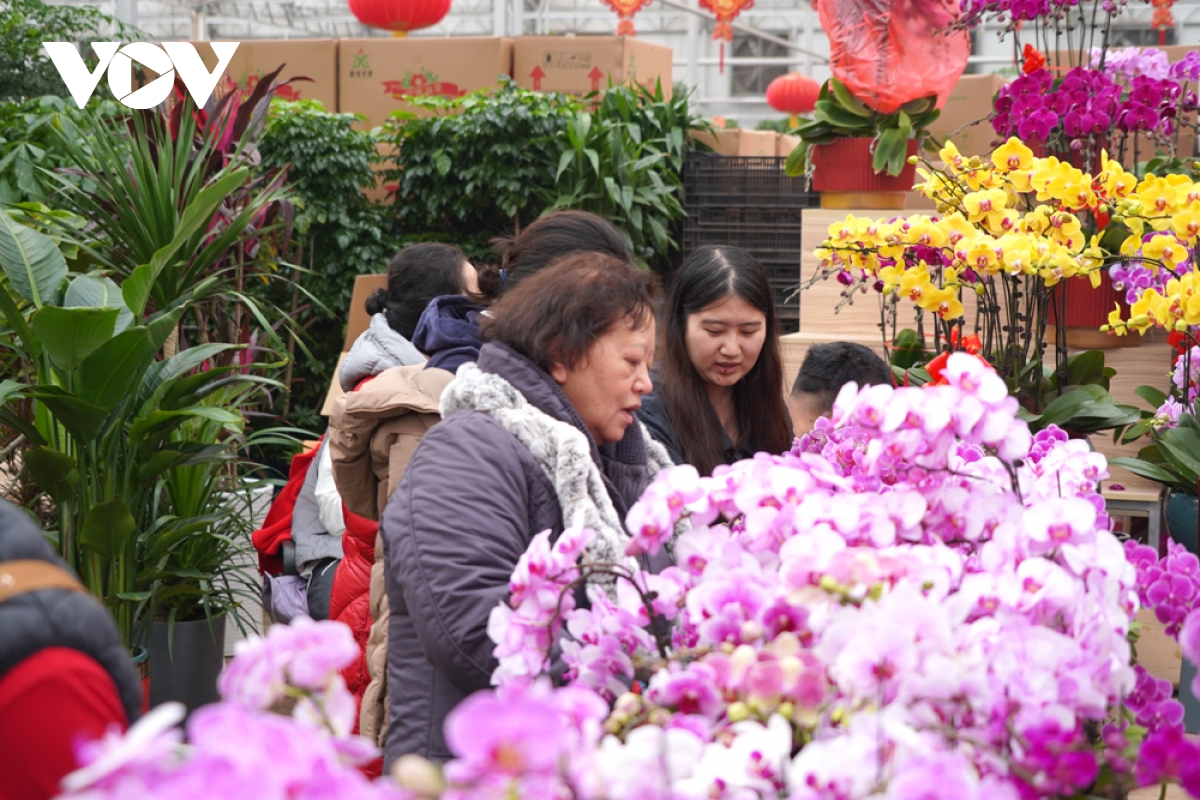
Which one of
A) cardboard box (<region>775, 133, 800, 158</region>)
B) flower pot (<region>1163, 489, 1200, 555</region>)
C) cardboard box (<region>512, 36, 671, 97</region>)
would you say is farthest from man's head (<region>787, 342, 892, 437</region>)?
cardboard box (<region>775, 133, 800, 158</region>)

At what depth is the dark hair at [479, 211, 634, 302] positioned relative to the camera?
6.26 feet

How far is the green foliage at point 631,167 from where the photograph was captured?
5.55 m

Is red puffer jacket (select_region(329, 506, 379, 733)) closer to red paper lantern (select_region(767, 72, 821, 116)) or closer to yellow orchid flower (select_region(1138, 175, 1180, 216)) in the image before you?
Result: yellow orchid flower (select_region(1138, 175, 1180, 216))

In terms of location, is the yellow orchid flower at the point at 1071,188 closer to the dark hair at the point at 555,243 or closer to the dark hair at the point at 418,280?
the dark hair at the point at 555,243

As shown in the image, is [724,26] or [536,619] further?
[724,26]

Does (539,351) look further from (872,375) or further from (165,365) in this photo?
(165,365)

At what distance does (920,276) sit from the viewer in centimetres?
198

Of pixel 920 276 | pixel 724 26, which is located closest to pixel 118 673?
pixel 920 276

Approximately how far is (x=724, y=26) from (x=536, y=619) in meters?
9.92

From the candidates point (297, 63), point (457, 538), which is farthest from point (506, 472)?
point (297, 63)

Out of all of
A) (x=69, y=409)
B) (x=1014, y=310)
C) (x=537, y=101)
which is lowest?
(x=69, y=409)

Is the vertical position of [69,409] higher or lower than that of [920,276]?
lower

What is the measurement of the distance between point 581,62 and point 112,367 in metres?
4.49

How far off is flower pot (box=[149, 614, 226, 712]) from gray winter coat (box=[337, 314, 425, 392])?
2.92 ft
